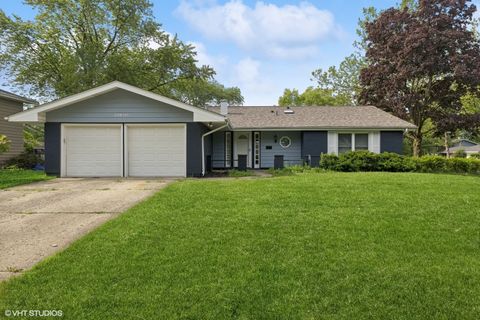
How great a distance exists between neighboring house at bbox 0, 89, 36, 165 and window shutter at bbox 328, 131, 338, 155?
16.4 meters

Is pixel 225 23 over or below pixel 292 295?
over

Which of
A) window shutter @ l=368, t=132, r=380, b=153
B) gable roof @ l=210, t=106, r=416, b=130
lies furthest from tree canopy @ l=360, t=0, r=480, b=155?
window shutter @ l=368, t=132, r=380, b=153

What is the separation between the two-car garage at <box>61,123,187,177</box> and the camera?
→ 13.0 m

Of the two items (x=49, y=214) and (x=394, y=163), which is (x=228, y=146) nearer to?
(x=394, y=163)

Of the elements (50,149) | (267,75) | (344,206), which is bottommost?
(344,206)

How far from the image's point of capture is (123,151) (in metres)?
13.0

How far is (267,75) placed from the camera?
21.2 m

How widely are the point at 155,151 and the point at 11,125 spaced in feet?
34.0

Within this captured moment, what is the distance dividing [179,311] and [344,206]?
4292mm

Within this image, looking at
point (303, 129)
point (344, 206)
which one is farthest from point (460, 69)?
point (344, 206)

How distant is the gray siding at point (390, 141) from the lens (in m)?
17.1

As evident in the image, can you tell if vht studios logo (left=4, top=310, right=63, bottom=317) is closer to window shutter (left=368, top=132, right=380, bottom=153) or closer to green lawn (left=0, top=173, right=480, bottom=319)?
green lawn (left=0, top=173, right=480, bottom=319)

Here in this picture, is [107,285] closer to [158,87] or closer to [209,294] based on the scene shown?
[209,294]

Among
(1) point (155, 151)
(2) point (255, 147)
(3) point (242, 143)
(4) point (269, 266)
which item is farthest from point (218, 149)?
(4) point (269, 266)
